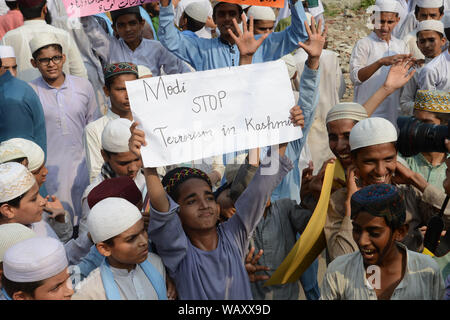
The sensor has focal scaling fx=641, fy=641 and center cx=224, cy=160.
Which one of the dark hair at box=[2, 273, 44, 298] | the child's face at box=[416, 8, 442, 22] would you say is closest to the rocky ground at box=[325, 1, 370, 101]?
the child's face at box=[416, 8, 442, 22]

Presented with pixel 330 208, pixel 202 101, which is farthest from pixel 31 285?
pixel 330 208

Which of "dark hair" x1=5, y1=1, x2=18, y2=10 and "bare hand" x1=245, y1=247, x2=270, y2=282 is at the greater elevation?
"dark hair" x1=5, y1=1, x2=18, y2=10

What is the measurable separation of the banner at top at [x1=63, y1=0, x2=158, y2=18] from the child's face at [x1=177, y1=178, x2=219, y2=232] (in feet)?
5.99

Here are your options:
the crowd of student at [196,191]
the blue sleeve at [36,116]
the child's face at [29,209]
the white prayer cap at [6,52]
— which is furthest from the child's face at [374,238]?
the white prayer cap at [6,52]

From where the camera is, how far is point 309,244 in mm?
3602

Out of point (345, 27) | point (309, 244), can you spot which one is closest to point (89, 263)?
→ point (309, 244)

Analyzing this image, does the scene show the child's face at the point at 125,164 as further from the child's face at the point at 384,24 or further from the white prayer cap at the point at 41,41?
the child's face at the point at 384,24

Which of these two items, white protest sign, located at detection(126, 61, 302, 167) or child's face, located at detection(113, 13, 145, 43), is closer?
white protest sign, located at detection(126, 61, 302, 167)

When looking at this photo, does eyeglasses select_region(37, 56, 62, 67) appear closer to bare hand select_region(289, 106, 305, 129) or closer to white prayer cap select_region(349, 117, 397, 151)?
bare hand select_region(289, 106, 305, 129)

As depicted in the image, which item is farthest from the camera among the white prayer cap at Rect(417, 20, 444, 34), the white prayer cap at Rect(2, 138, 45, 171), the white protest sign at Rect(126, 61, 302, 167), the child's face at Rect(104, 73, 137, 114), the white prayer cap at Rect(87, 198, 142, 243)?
the white prayer cap at Rect(417, 20, 444, 34)

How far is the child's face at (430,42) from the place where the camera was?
6512 mm

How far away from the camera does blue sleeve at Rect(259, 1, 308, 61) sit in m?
4.61

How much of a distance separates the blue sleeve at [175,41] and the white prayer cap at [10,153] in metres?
1.48

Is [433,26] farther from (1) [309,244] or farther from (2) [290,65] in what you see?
(1) [309,244]
